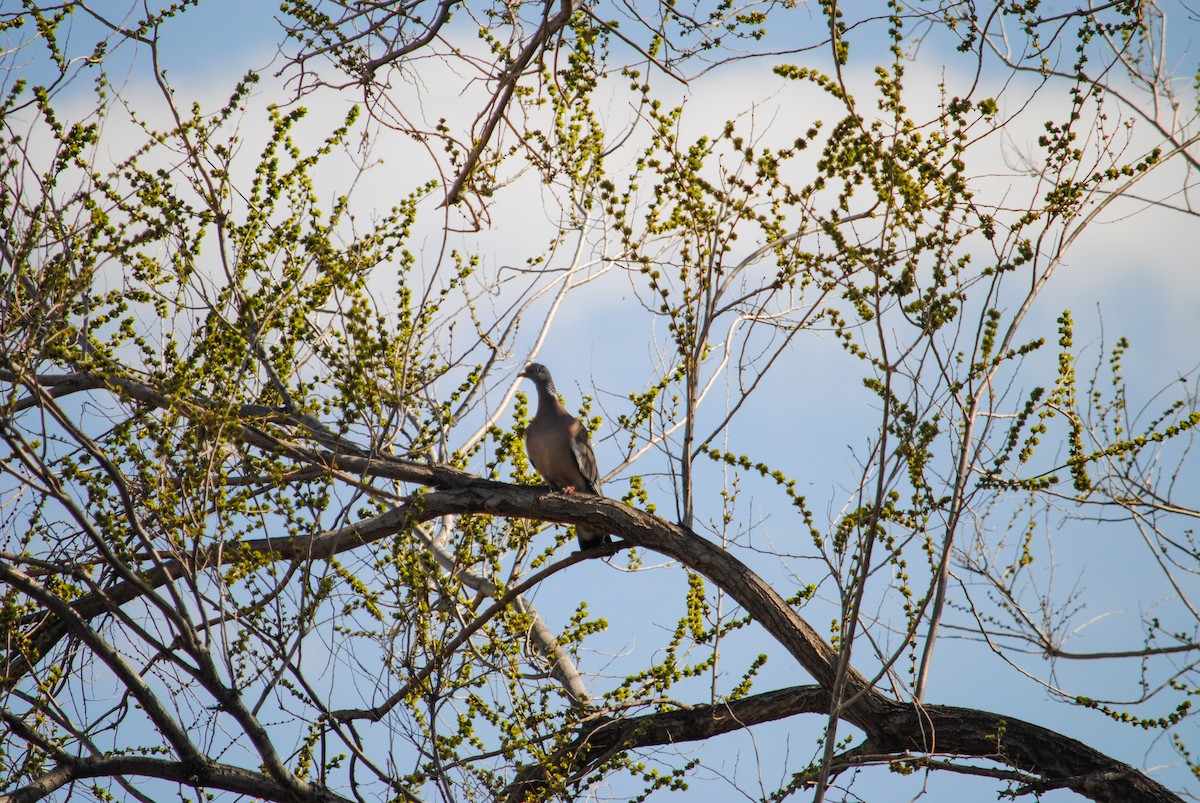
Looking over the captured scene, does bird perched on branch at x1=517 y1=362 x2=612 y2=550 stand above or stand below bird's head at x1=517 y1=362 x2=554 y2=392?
below

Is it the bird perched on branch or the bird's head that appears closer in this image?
the bird perched on branch

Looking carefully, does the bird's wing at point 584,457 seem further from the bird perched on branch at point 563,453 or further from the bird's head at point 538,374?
the bird's head at point 538,374

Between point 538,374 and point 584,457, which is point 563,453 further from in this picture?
point 538,374

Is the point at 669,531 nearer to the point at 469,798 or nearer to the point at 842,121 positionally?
the point at 469,798

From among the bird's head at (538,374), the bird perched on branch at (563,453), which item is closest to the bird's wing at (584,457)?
the bird perched on branch at (563,453)

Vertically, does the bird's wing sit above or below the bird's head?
below

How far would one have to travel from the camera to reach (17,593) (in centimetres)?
490

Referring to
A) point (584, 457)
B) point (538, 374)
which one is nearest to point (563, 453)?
point (584, 457)

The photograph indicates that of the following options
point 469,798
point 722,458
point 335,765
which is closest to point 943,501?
point 722,458

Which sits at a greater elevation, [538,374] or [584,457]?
[538,374]

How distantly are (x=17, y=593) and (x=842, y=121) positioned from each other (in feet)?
14.5

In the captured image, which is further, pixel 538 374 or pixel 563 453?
pixel 538 374

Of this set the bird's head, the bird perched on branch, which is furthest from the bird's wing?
the bird's head

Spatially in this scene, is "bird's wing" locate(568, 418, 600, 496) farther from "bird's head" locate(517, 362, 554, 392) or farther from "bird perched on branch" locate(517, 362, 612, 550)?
"bird's head" locate(517, 362, 554, 392)
